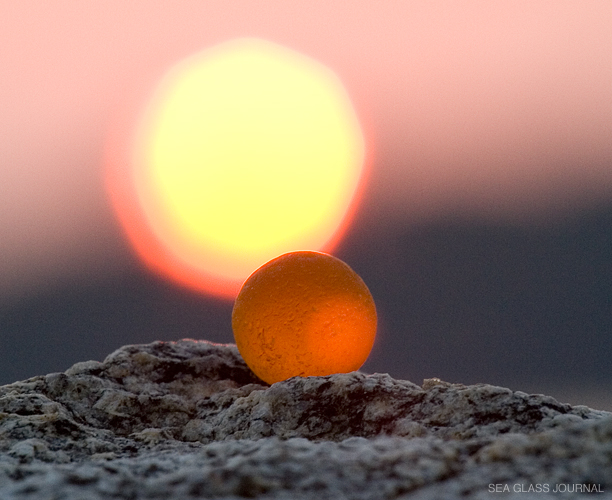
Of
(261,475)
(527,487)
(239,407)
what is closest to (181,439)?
(239,407)

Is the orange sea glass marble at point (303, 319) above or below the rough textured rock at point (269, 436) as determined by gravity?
above

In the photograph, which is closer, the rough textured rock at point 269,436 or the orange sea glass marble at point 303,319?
the rough textured rock at point 269,436

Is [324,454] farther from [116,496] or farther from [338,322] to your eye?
[338,322]

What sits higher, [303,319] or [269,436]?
[303,319]

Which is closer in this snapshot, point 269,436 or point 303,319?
point 269,436

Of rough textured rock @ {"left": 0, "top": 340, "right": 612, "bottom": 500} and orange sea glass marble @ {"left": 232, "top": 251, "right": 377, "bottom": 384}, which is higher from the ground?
orange sea glass marble @ {"left": 232, "top": 251, "right": 377, "bottom": 384}
